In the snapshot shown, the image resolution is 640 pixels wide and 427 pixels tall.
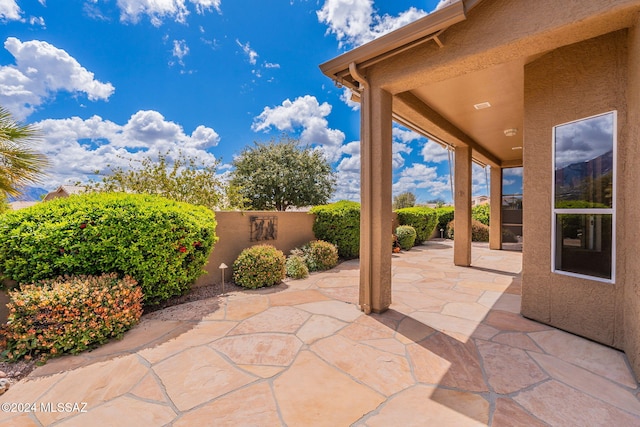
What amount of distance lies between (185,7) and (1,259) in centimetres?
783

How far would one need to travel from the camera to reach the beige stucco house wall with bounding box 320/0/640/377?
2.34m

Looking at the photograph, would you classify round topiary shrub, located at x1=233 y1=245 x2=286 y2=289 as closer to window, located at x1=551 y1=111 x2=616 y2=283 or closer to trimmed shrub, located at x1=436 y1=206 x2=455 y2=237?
window, located at x1=551 y1=111 x2=616 y2=283

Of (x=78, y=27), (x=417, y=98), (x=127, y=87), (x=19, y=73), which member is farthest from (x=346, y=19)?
(x=127, y=87)

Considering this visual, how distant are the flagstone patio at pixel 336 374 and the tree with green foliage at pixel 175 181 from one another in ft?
14.3

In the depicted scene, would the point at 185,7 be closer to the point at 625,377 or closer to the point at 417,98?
the point at 417,98

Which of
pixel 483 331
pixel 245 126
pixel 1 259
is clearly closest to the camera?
pixel 1 259

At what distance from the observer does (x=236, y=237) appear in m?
5.82

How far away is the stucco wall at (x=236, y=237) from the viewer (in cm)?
543

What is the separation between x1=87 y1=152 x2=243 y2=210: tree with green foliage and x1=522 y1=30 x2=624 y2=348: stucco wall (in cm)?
717

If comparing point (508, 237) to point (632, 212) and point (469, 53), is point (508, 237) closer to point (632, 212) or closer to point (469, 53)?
point (632, 212)

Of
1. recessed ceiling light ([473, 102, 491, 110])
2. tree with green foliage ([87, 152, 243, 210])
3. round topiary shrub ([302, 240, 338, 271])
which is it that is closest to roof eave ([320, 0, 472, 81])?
recessed ceiling light ([473, 102, 491, 110])

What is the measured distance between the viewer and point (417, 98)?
14.9 ft

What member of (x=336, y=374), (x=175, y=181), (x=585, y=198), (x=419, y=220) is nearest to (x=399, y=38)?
(x=585, y=198)

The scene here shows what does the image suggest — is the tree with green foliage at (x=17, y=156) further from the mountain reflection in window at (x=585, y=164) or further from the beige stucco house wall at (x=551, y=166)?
the mountain reflection in window at (x=585, y=164)
